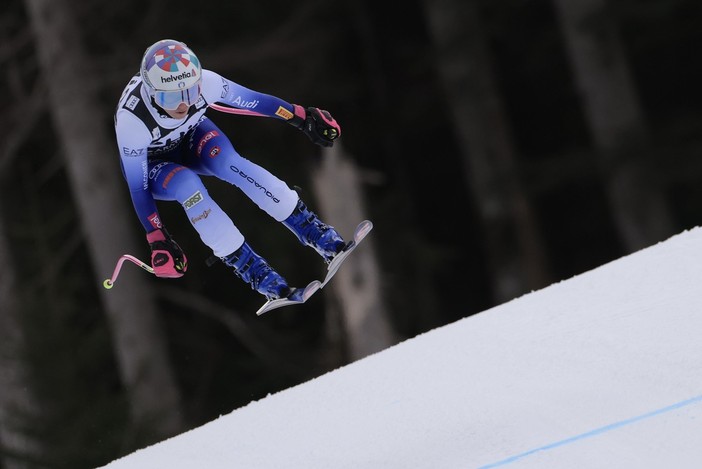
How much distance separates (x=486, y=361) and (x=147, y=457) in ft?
6.03

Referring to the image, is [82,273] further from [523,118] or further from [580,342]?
[580,342]

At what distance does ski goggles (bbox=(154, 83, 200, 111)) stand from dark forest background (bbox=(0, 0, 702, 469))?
476cm

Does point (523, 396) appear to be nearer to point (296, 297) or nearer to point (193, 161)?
point (296, 297)

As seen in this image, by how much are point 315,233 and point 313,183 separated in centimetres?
460

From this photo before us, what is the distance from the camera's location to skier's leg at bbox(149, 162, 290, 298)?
6285 mm

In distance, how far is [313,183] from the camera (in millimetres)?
11164

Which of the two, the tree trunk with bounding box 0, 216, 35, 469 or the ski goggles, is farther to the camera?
the tree trunk with bounding box 0, 216, 35, 469

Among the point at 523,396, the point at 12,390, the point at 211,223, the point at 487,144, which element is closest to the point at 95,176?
the point at 12,390

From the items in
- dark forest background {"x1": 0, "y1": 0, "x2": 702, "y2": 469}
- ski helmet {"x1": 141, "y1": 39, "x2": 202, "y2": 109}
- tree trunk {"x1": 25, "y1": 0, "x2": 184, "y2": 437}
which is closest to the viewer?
ski helmet {"x1": 141, "y1": 39, "x2": 202, "y2": 109}

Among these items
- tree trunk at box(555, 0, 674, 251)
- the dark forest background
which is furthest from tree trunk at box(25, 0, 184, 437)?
tree trunk at box(555, 0, 674, 251)

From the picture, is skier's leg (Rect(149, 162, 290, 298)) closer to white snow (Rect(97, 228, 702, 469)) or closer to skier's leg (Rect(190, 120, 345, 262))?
skier's leg (Rect(190, 120, 345, 262))

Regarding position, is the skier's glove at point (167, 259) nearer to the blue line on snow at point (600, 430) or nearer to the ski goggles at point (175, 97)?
the ski goggles at point (175, 97)

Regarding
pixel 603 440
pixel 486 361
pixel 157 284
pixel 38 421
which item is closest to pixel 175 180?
pixel 486 361

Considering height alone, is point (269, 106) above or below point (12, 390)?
above
